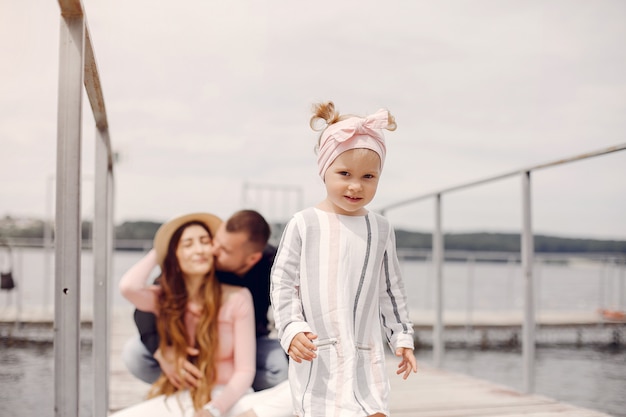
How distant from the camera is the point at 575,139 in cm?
1892

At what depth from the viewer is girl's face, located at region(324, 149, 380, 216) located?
4.50ft

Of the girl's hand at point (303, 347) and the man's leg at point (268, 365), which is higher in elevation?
the girl's hand at point (303, 347)

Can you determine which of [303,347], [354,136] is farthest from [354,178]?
[303,347]

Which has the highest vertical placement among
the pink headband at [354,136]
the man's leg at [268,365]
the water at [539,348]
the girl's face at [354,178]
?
the pink headband at [354,136]

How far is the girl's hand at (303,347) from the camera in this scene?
4.29 ft

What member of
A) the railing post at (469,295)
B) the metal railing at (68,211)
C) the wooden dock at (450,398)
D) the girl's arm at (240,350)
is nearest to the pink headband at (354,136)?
the metal railing at (68,211)

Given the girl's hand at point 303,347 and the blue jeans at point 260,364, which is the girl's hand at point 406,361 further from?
the blue jeans at point 260,364

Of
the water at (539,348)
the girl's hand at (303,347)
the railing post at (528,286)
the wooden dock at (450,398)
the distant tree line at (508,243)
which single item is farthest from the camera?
the distant tree line at (508,243)

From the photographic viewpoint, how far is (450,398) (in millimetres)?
2926

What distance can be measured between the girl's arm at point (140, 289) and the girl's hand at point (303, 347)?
3.29 ft

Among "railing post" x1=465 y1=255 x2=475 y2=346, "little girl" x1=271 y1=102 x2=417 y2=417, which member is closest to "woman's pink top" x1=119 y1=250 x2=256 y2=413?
"little girl" x1=271 y1=102 x2=417 y2=417

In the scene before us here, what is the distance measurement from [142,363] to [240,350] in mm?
361

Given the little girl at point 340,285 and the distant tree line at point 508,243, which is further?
the distant tree line at point 508,243

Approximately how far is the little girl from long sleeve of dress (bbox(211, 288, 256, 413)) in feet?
2.42
